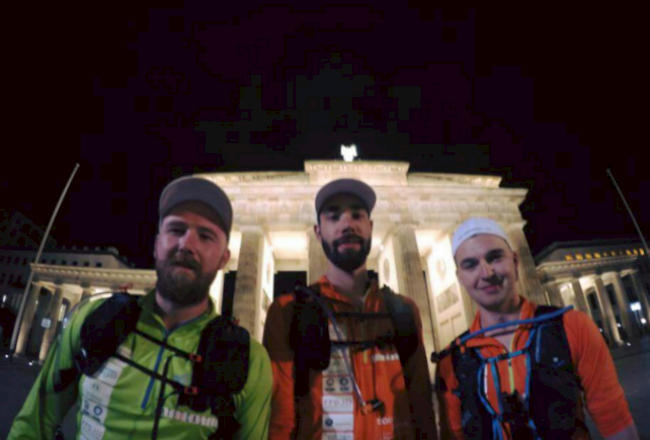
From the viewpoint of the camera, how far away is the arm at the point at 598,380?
118 inches

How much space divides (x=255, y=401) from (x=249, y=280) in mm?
20208

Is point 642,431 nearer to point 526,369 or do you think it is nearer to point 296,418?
point 526,369

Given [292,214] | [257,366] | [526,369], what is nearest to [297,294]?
[257,366]

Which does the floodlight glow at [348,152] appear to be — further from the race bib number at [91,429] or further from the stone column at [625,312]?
the stone column at [625,312]

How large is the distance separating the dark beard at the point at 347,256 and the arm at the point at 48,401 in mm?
2464

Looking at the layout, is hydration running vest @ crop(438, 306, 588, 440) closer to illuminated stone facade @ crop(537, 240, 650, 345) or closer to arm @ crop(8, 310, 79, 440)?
arm @ crop(8, 310, 79, 440)

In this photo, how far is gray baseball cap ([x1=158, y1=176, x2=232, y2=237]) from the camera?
10.7 ft

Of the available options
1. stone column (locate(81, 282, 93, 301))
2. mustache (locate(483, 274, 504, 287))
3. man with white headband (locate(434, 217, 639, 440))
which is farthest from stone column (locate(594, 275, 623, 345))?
stone column (locate(81, 282, 93, 301))

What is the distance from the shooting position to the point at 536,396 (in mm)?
3023

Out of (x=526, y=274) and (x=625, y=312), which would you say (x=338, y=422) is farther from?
(x=625, y=312)

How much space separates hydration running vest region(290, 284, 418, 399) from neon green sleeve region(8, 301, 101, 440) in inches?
A: 72.2

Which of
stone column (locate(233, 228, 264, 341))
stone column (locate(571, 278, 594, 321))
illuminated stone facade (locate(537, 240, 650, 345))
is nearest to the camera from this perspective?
stone column (locate(233, 228, 264, 341))

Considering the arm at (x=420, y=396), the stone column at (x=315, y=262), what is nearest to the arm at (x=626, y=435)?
the arm at (x=420, y=396)

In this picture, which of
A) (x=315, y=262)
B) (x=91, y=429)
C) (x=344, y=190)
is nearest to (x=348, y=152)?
(x=315, y=262)
